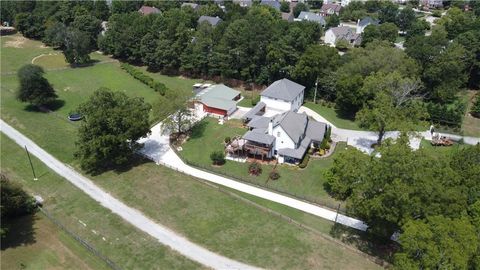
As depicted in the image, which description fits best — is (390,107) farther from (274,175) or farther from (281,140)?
(274,175)

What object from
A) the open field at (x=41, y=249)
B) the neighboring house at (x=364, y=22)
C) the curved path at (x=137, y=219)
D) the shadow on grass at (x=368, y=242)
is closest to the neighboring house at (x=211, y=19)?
the neighboring house at (x=364, y=22)

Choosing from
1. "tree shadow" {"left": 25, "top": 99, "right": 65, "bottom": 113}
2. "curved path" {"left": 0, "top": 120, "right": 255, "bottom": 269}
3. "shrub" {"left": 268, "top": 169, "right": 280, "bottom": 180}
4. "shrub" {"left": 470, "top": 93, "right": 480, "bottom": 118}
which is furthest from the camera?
"tree shadow" {"left": 25, "top": 99, "right": 65, "bottom": 113}

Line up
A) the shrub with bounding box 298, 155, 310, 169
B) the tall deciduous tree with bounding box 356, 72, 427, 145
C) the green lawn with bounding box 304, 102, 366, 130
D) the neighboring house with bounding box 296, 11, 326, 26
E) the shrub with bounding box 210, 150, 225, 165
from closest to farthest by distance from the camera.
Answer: the tall deciduous tree with bounding box 356, 72, 427, 145 → the shrub with bounding box 298, 155, 310, 169 → the shrub with bounding box 210, 150, 225, 165 → the green lawn with bounding box 304, 102, 366, 130 → the neighboring house with bounding box 296, 11, 326, 26

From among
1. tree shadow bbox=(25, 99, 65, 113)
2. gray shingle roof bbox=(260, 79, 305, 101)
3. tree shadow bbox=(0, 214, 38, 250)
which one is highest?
gray shingle roof bbox=(260, 79, 305, 101)

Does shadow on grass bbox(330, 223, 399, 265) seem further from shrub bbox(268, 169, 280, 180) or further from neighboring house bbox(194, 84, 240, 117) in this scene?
neighboring house bbox(194, 84, 240, 117)

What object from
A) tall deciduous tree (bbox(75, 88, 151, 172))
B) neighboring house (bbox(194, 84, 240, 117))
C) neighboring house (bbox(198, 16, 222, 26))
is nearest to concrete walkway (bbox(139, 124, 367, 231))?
tall deciduous tree (bbox(75, 88, 151, 172))

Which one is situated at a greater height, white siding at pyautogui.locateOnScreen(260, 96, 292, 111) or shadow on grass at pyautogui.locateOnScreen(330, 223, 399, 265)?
white siding at pyautogui.locateOnScreen(260, 96, 292, 111)

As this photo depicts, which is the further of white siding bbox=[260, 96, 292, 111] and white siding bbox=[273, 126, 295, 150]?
white siding bbox=[260, 96, 292, 111]
